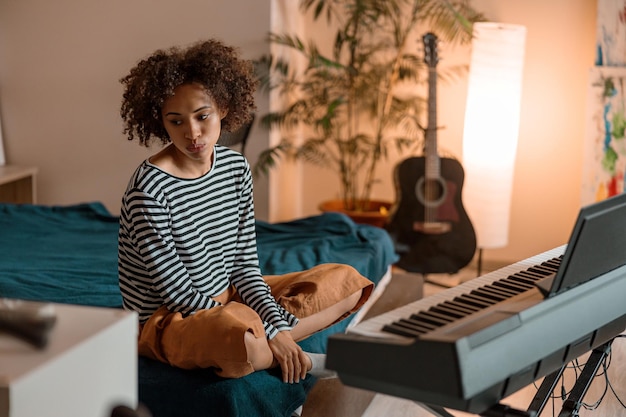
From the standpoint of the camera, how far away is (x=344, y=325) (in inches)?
104

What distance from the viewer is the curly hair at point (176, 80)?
6.89ft

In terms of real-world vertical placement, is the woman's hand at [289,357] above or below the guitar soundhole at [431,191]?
below

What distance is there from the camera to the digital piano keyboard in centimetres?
137

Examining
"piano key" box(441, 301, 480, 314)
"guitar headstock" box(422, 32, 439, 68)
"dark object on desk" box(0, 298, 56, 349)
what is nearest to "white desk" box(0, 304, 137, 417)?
"dark object on desk" box(0, 298, 56, 349)

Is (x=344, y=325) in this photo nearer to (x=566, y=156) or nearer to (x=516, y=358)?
(x=516, y=358)

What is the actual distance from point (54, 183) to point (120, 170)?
0.38 meters

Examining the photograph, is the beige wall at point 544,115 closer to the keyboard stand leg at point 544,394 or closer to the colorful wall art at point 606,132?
the colorful wall art at point 606,132

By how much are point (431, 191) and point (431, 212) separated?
0.10 m

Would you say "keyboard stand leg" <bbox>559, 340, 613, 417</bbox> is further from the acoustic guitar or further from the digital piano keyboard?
the acoustic guitar

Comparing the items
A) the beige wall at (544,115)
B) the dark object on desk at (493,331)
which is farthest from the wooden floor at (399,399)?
the beige wall at (544,115)

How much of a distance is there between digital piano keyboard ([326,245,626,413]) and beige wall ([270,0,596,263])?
286 centimetres

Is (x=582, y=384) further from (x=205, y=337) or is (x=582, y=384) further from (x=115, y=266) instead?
(x=115, y=266)

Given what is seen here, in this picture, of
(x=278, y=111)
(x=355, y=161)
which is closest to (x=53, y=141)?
(x=278, y=111)

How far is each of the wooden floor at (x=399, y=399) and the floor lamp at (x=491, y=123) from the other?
2.37ft
